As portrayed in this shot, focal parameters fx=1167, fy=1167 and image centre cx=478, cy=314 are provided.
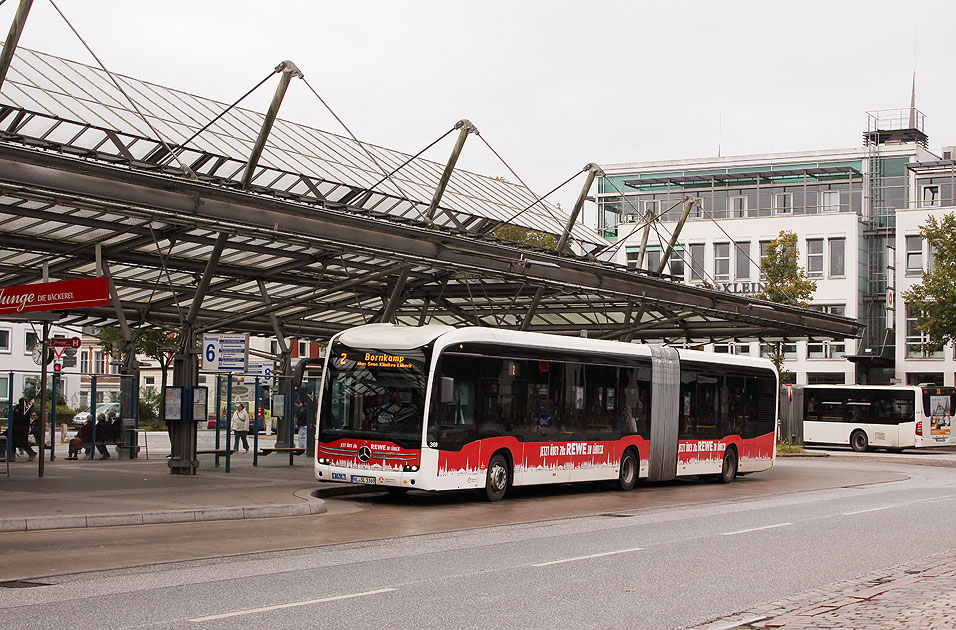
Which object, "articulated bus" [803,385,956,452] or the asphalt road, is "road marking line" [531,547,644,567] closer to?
the asphalt road

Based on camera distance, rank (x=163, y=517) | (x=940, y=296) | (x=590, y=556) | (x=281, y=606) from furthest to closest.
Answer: (x=940, y=296), (x=163, y=517), (x=590, y=556), (x=281, y=606)

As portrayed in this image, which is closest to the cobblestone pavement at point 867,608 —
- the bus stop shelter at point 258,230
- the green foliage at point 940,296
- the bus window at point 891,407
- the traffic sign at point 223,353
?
the bus stop shelter at point 258,230

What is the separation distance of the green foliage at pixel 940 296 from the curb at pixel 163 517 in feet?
147

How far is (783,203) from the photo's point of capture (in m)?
78.2

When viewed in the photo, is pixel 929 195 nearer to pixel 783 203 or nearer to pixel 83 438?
pixel 783 203

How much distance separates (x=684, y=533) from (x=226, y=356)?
12741mm

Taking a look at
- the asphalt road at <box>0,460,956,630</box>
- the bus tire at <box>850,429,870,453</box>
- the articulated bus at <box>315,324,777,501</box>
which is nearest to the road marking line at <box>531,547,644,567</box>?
the asphalt road at <box>0,460,956,630</box>

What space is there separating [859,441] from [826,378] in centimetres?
2505

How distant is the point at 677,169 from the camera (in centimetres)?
8488

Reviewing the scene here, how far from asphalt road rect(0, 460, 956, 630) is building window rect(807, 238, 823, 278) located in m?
58.2

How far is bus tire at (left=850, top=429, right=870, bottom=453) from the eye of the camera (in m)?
49.2

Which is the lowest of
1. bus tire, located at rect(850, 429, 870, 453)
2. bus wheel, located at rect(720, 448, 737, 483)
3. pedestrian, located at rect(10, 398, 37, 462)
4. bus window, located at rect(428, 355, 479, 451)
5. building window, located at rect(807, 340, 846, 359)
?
bus tire, located at rect(850, 429, 870, 453)

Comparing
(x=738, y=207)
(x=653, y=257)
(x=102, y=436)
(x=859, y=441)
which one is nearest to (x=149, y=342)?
(x=102, y=436)

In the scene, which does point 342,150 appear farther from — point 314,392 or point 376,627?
point 376,627
